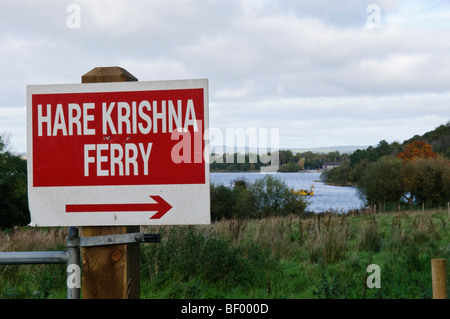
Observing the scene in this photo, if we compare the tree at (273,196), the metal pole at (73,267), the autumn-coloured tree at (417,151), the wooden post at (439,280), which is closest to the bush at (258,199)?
the tree at (273,196)

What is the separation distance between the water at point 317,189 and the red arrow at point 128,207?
28.9 meters

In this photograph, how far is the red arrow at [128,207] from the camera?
227 centimetres

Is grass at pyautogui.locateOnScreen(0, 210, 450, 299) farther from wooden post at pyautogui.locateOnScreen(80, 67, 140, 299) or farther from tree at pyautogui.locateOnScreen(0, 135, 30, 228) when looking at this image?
tree at pyautogui.locateOnScreen(0, 135, 30, 228)

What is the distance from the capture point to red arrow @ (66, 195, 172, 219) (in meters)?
2.27

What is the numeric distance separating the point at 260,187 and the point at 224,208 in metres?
4.33

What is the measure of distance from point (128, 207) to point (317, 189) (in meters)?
108

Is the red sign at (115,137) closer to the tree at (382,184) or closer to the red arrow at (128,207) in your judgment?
the red arrow at (128,207)

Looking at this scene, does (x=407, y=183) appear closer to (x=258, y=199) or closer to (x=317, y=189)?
(x=258, y=199)

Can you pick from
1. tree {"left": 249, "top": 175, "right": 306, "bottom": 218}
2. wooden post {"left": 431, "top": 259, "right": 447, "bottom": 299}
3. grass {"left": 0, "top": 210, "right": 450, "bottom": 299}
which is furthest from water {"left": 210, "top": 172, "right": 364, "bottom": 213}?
wooden post {"left": 431, "top": 259, "right": 447, "bottom": 299}

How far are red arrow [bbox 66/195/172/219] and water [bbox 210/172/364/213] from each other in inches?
1137

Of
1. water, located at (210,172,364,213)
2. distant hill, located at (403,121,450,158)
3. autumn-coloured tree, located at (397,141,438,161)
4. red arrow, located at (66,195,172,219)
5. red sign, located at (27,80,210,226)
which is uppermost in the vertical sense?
distant hill, located at (403,121,450,158)

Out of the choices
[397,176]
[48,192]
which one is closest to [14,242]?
[48,192]
